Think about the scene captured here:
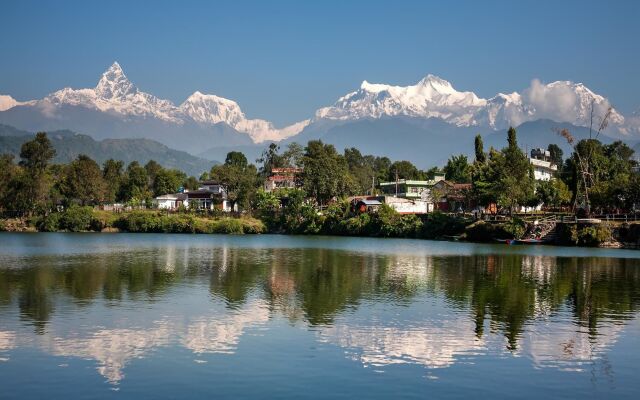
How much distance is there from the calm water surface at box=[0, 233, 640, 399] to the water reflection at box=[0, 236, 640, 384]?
0.35 feet

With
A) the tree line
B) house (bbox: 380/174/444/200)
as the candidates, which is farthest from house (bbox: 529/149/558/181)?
house (bbox: 380/174/444/200)

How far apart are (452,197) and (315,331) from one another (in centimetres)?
8453

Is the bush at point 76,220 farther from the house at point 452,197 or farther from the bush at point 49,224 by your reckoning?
the house at point 452,197

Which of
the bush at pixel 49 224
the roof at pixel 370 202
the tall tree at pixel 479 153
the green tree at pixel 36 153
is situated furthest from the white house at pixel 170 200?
the tall tree at pixel 479 153

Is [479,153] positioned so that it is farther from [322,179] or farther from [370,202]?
[322,179]

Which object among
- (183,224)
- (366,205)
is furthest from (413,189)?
(183,224)

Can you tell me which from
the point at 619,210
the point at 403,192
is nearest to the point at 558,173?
the point at 403,192

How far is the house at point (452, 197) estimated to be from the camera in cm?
10619

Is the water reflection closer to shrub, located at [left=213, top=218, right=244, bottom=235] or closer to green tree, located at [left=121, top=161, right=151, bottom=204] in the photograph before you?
shrub, located at [left=213, top=218, right=244, bottom=235]

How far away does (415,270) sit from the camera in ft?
159

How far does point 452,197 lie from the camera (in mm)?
108250

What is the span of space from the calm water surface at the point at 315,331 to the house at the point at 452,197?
5658cm

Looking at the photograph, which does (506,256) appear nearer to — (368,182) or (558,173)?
(558,173)

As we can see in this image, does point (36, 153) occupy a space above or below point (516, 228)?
above
